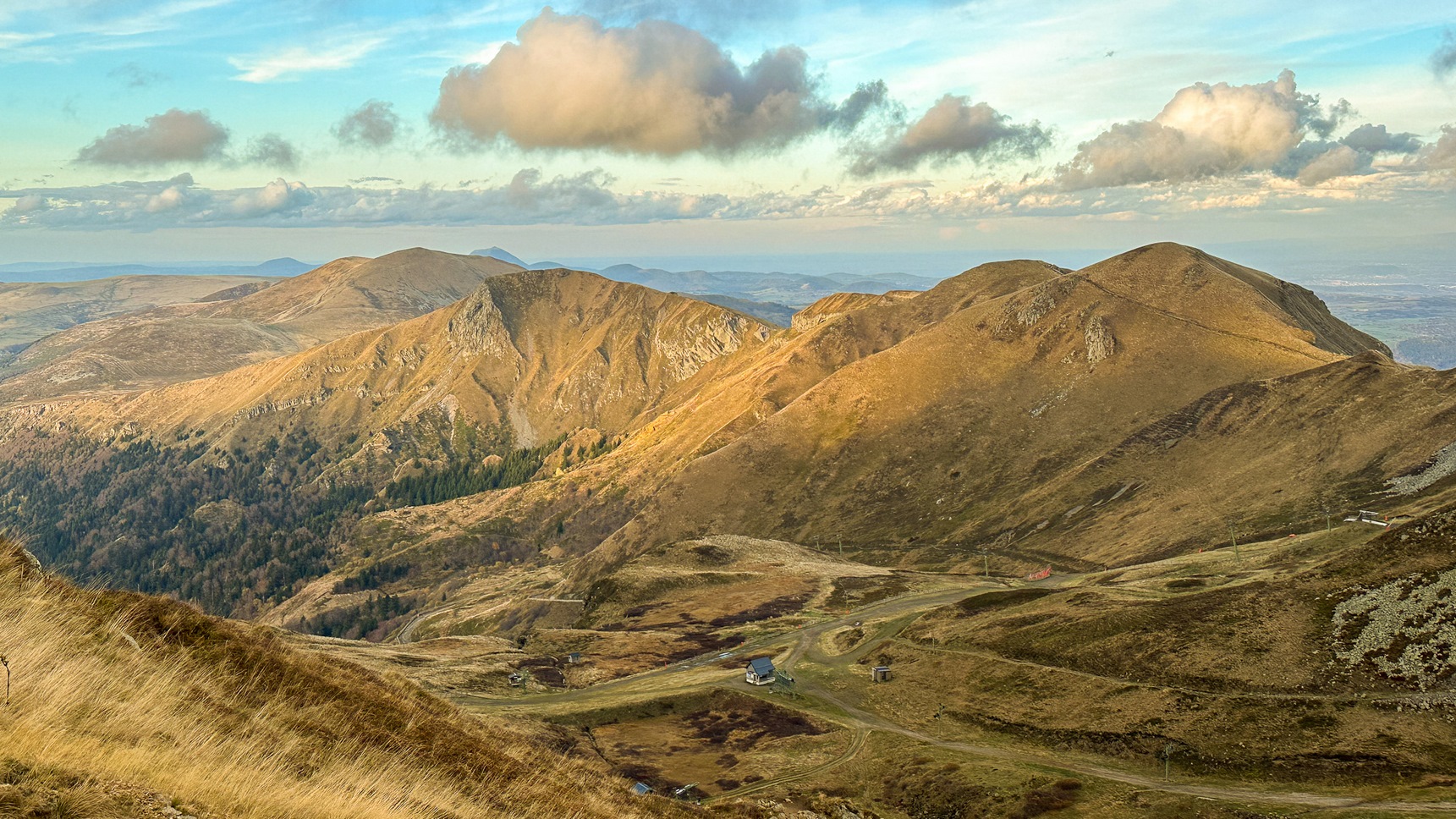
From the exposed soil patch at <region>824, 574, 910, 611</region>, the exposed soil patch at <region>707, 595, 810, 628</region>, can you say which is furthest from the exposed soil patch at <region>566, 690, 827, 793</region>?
the exposed soil patch at <region>824, 574, 910, 611</region>

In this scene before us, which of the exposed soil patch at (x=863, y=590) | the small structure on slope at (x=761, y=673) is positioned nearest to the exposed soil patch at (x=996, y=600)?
the exposed soil patch at (x=863, y=590)

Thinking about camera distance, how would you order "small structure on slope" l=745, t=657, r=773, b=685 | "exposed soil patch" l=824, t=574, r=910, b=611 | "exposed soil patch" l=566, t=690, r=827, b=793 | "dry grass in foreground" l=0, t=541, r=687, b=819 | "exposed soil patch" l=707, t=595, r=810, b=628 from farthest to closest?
"exposed soil patch" l=824, t=574, r=910, b=611, "exposed soil patch" l=707, t=595, r=810, b=628, "small structure on slope" l=745, t=657, r=773, b=685, "exposed soil patch" l=566, t=690, r=827, b=793, "dry grass in foreground" l=0, t=541, r=687, b=819

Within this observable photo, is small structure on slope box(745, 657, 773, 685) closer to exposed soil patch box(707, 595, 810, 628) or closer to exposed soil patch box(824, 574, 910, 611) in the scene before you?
exposed soil patch box(707, 595, 810, 628)

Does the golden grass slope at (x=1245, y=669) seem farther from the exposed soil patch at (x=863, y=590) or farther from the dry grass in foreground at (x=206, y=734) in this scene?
the dry grass in foreground at (x=206, y=734)

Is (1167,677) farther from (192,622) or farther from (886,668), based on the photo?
(192,622)

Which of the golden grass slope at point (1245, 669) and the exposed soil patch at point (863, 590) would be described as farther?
the exposed soil patch at point (863, 590)

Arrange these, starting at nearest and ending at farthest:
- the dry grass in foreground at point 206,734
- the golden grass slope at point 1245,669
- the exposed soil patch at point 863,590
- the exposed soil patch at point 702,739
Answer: the dry grass in foreground at point 206,734 < the golden grass slope at point 1245,669 < the exposed soil patch at point 702,739 < the exposed soil patch at point 863,590

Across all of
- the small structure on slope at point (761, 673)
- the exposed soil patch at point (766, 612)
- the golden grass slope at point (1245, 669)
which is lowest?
the exposed soil patch at point (766, 612)
